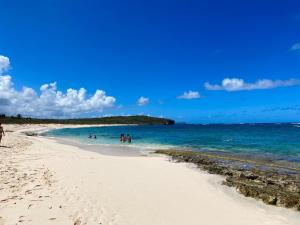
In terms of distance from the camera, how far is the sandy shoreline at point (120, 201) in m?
9.40

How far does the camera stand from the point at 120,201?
1127cm

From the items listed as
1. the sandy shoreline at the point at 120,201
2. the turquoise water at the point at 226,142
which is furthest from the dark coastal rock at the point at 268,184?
the turquoise water at the point at 226,142

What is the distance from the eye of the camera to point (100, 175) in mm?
16047

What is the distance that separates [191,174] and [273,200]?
253 inches

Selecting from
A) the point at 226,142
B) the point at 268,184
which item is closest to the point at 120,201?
the point at 268,184

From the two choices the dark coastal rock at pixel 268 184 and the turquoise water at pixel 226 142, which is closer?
the dark coastal rock at pixel 268 184

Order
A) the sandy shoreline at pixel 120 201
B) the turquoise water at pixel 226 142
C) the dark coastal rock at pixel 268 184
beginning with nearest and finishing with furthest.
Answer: the sandy shoreline at pixel 120 201 → the dark coastal rock at pixel 268 184 → the turquoise water at pixel 226 142

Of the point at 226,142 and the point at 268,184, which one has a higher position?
the point at 226,142

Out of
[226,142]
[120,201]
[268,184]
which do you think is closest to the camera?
[120,201]

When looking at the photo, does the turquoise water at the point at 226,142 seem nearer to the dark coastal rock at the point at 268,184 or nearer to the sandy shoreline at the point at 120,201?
the dark coastal rock at the point at 268,184

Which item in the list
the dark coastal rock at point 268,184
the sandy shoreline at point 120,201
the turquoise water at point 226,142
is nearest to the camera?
the sandy shoreline at point 120,201

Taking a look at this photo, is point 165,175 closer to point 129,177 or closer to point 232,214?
point 129,177

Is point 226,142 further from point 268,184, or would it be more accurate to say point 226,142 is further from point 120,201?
point 120,201

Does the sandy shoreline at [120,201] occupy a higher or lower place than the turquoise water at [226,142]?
lower
